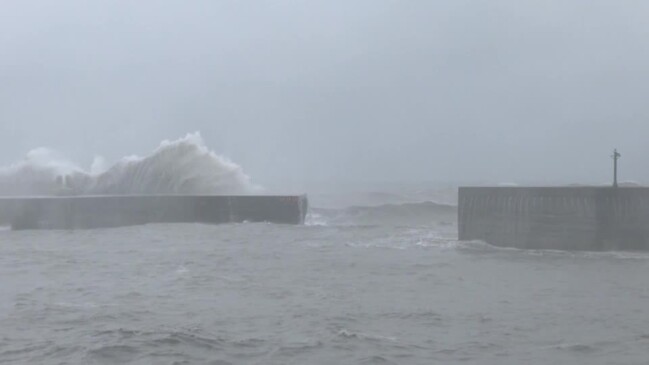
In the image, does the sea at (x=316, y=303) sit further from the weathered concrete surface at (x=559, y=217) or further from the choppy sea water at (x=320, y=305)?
the weathered concrete surface at (x=559, y=217)

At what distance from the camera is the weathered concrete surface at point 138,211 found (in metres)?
27.2

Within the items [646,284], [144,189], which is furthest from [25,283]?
[144,189]

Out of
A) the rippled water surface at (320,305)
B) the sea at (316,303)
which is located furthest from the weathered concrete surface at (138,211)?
the rippled water surface at (320,305)

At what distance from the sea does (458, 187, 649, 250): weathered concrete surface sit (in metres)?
0.56

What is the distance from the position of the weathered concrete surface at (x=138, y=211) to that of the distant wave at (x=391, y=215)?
9.73 ft

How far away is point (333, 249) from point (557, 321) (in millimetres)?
8884

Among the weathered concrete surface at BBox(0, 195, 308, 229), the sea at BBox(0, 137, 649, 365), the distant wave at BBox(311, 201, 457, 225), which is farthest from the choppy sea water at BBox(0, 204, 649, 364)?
the distant wave at BBox(311, 201, 457, 225)

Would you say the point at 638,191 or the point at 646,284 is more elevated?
the point at 638,191

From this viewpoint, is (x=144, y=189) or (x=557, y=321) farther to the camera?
(x=144, y=189)

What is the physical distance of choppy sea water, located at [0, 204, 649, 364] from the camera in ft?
26.6

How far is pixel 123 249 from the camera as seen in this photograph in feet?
59.6

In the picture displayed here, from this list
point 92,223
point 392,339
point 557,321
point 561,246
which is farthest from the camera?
point 92,223

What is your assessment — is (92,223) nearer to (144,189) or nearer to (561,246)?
(144,189)

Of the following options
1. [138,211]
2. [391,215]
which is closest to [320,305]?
[138,211]
